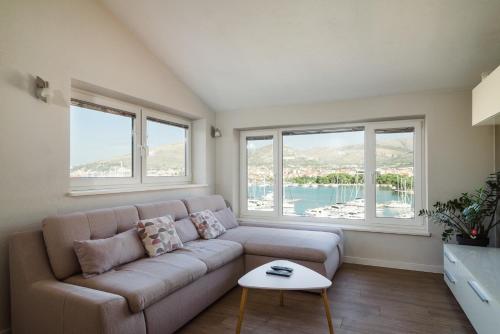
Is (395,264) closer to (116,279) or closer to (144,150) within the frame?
(116,279)

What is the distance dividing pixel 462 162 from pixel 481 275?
5.34ft

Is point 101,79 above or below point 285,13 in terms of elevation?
below

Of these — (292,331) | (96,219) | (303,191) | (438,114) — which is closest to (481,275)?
(292,331)

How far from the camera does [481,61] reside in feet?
9.44

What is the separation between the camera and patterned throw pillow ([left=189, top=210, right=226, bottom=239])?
329cm

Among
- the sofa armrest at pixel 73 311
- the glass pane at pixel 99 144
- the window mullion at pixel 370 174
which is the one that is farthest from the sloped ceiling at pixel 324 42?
the sofa armrest at pixel 73 311

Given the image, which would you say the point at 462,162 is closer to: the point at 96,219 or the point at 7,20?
the point at 96,219

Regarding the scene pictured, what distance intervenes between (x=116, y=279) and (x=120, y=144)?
5.60 ft

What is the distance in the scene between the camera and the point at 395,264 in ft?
11.8

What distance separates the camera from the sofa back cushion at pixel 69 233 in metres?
2.07

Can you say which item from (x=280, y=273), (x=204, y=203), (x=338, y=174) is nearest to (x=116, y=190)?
(x=204, y=203)

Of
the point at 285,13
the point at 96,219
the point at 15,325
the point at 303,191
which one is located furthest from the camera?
the point at 303,191

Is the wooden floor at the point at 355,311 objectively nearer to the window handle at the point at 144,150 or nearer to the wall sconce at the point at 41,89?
the window handle at the point at 144,150

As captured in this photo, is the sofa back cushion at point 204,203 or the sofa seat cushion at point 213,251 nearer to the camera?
the sofa seat cushion at point 213,251
